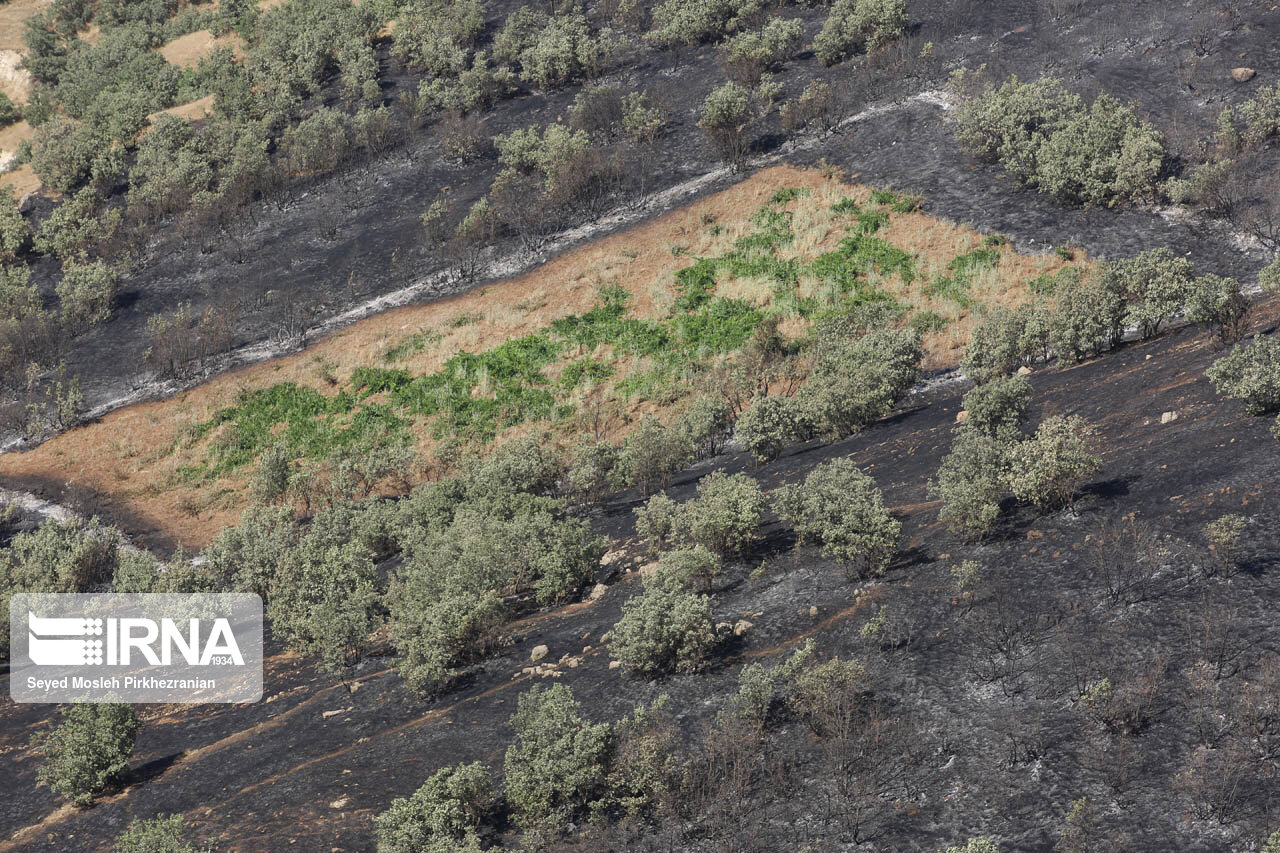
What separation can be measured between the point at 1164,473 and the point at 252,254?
3581cm

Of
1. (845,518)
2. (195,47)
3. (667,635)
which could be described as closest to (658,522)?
(845,518)

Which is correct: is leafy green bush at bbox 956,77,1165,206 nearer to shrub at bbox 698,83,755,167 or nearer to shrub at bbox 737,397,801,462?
shrub at bbox 698,83,755,167

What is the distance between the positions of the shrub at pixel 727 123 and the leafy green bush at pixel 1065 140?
7759 mm

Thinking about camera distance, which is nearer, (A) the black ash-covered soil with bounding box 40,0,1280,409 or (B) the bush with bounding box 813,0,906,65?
(A) the black ash-covered soil with bounding box 40,0,1280,409

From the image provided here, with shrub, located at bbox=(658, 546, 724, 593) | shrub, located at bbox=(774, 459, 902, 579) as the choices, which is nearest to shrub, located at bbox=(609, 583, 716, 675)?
shrub, located at bbox=(658, 546, 724, 593)

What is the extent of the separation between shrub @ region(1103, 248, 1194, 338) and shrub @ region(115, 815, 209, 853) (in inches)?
859

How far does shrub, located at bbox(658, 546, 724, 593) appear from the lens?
18.3 meters

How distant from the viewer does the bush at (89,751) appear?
17438 millimetres

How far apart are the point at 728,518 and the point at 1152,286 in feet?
42.3

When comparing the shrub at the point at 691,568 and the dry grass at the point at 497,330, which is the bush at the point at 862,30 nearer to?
the dry grass at the point at 497,330

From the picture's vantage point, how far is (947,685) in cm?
1459

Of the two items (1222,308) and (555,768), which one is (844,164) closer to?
(1222,308)

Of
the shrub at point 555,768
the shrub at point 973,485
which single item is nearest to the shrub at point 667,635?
the shrub at point 555,768

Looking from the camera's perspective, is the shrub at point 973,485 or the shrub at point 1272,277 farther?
the shrub at point 1272,277
